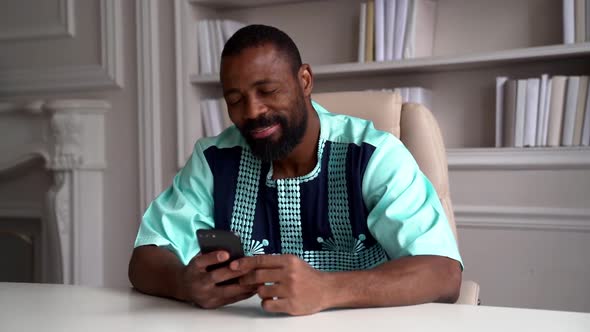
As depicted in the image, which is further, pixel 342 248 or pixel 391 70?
pixel 391 70

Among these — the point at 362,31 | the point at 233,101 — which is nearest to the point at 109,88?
the point at 362,31

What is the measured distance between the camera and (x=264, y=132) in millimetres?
1466

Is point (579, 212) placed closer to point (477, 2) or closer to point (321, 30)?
point (477, 2)

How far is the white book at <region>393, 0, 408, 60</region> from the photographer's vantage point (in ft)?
8.19

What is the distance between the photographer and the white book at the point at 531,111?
2332 millimetres

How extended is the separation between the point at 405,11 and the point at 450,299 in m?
1.47

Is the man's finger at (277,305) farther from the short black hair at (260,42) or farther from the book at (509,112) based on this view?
the book at (509,112)

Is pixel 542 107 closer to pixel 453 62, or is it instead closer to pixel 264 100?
pixel 453 62

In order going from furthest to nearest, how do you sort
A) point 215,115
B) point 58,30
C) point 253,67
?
1. point 58,30
2. point 215,115
3. point 253,67

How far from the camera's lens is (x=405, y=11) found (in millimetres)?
2496

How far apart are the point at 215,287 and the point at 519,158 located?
1.58 m

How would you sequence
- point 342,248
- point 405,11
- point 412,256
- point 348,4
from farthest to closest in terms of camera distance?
point 348,4, point 405,11, point 342,248, point 412,256

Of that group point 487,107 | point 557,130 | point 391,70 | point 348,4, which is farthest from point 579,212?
point 348,4

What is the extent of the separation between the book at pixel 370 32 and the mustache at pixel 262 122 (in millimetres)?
1208
